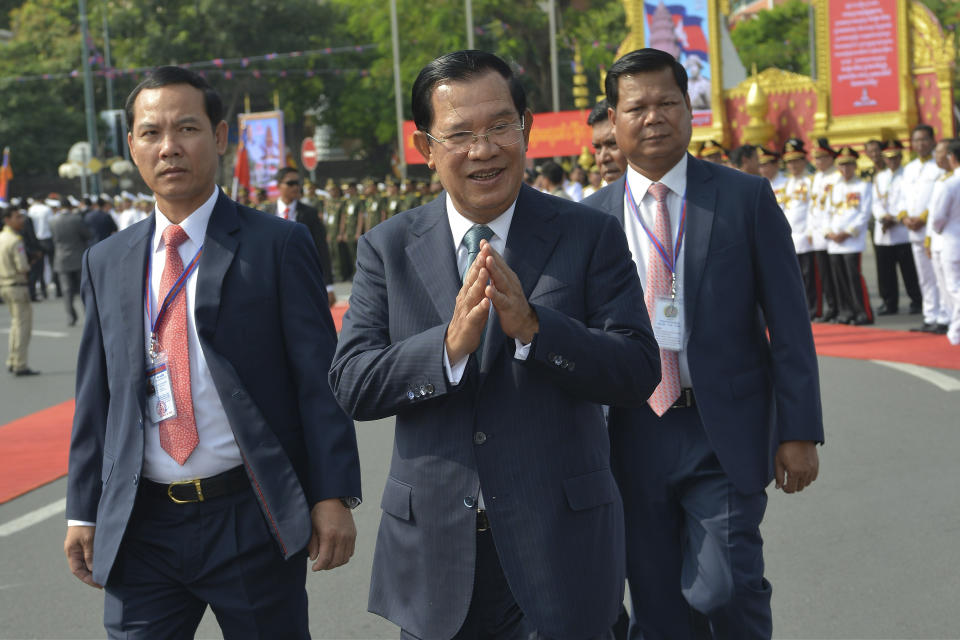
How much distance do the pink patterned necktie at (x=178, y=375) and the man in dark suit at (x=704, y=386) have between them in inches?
55.7

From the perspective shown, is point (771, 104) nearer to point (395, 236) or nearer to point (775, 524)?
point (775, 524)

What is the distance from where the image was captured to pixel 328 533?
121 inches

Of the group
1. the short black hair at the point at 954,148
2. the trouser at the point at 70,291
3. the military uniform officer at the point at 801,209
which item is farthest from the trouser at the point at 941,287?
the trouser at the point at 70,291

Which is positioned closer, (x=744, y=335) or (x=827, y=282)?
(x=744, y=335)

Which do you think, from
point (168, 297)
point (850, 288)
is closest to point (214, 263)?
point (168, 297)

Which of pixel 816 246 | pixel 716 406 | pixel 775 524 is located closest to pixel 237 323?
pixel 716 406

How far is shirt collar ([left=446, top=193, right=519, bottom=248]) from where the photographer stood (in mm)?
2770

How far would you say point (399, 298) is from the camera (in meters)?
2.76

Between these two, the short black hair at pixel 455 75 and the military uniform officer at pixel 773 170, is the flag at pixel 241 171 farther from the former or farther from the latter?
the short black hair at pixel 455 75

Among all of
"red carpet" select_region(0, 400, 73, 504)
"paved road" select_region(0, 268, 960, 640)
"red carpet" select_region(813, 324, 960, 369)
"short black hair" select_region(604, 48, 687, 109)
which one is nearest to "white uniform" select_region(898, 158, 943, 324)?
"red carpet" select_region(813, 324, 960, 369)

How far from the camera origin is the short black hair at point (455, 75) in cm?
269

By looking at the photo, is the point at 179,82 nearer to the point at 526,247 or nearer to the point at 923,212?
the point at 526,247

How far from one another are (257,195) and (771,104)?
11.3 m

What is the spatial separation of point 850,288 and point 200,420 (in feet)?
40.5
